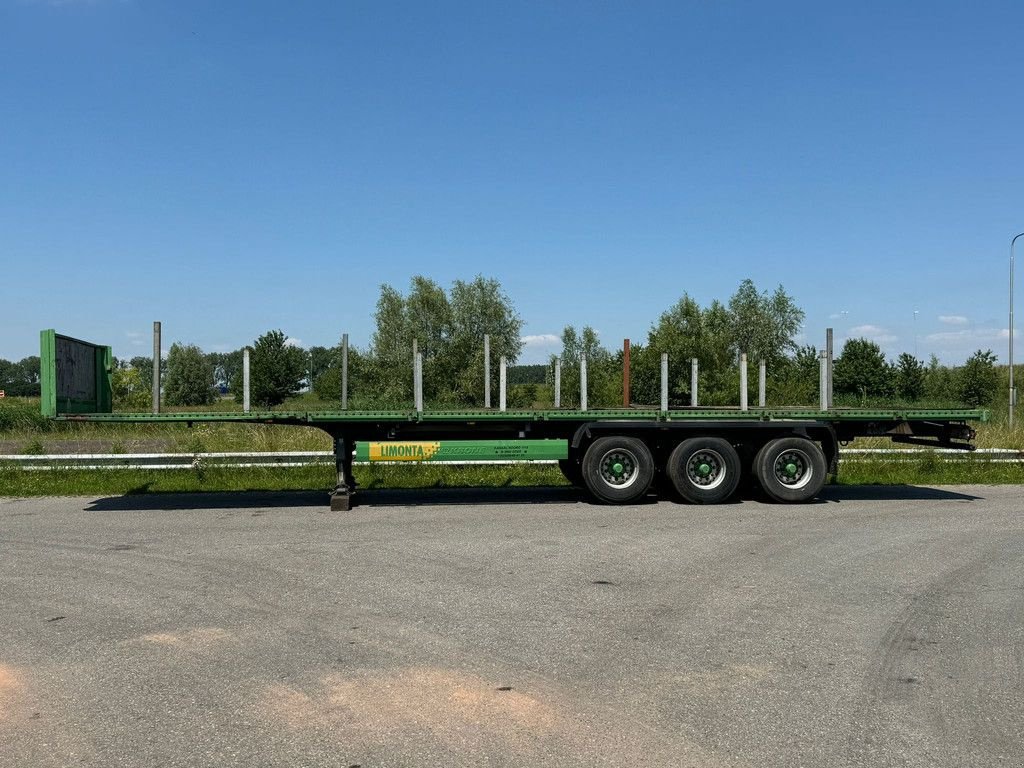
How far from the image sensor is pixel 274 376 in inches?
529

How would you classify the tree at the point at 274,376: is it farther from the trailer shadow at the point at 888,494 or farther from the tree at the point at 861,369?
the tree at the point at 861,369

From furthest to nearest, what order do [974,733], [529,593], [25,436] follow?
[25,436], [529,593], [974,733]

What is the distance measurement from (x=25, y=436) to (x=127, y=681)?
21.0 metres

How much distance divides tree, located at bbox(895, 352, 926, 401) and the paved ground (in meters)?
43.1

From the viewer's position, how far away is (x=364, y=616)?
6512 millimetres

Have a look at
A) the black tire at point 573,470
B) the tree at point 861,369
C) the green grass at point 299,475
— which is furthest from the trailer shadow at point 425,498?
the tree at point 861,369

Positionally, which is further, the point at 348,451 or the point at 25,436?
the point at 25,436

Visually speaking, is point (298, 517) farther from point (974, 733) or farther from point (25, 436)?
point (25, 436)

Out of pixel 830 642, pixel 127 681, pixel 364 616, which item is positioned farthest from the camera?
pixel 364 616

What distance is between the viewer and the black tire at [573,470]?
1365 centimetres

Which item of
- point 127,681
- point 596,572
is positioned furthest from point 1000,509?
point 127,681

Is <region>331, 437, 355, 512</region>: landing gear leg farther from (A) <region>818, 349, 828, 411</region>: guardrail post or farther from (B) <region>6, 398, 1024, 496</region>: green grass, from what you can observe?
(A) <region>818, 349, 828, 411</region>: guardrail post

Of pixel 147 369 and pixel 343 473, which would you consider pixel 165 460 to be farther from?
pixel 147 369

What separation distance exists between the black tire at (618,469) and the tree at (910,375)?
138 feet
